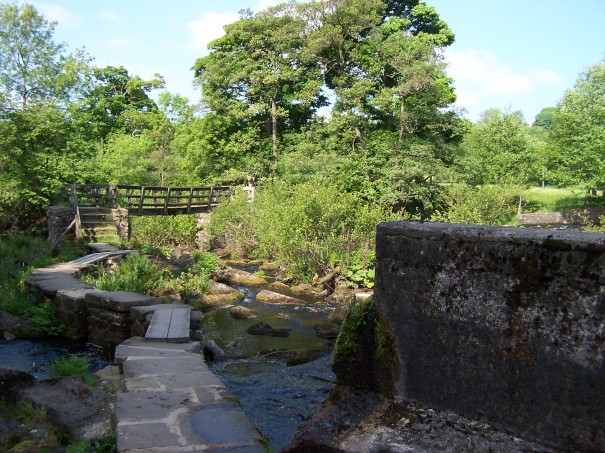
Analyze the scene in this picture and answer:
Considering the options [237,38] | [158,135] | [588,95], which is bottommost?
[158,135]

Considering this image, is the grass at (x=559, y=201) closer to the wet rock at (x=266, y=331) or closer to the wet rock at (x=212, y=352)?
the wet rock at (x=266, y=331)

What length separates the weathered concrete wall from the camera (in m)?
1.99

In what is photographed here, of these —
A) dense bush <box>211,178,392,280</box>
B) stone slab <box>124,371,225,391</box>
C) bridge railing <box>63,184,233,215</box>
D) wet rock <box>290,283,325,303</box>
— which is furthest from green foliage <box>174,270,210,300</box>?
stone slab <box>124,371,225,391</box>

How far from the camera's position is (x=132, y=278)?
8859 millimetres

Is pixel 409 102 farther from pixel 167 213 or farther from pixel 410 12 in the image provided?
pixel 167 213

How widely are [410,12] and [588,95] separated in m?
14.1

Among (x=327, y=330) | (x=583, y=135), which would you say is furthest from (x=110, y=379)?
(x=583, y=135)

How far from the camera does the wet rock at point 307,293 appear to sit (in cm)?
1252

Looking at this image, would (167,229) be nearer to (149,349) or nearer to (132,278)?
(132,278)

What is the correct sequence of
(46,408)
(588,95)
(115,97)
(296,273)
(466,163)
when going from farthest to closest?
(115,97) < (588,95) < (466,163) < (296,273) < (46,408)

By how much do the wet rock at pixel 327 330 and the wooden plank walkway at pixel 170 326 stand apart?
10.4 feet

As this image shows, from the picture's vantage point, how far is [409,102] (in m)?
24.5

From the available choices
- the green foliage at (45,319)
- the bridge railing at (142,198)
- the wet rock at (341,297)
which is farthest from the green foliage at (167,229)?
the green foliage at (45,319)

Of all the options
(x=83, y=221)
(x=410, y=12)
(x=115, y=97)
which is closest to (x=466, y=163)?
(x=410, y=12)
